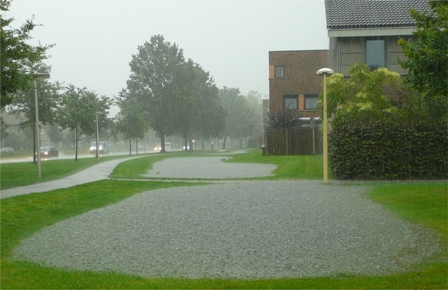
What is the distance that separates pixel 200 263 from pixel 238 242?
1.40m

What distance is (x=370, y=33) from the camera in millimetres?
27828

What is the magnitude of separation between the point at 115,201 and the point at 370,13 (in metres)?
20.3

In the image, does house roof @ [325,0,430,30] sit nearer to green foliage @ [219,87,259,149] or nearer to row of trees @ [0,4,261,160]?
row of trees @ [0,4,261,160]

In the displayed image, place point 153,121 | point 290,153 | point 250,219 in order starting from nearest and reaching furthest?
point 250,219, point 290,153, point 153,121

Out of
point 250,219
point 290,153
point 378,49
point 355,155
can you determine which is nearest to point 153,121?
point 290,153

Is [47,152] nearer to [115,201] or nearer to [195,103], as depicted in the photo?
[195,103]

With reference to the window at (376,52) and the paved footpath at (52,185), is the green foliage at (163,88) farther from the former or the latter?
the paved footpath at (52,185)

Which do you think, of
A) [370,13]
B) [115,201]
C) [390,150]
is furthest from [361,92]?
[115,201]

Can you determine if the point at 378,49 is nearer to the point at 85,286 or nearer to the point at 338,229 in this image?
the point at 338,229

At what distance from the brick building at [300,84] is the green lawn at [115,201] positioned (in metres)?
27.9

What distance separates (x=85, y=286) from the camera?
20.6 ft

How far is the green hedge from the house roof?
10.0 meters

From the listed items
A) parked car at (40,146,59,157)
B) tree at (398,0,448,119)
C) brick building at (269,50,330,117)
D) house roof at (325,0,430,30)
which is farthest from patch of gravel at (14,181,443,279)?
parked car at (40,146,59,157)

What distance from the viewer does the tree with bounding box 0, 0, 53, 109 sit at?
17.9 m
